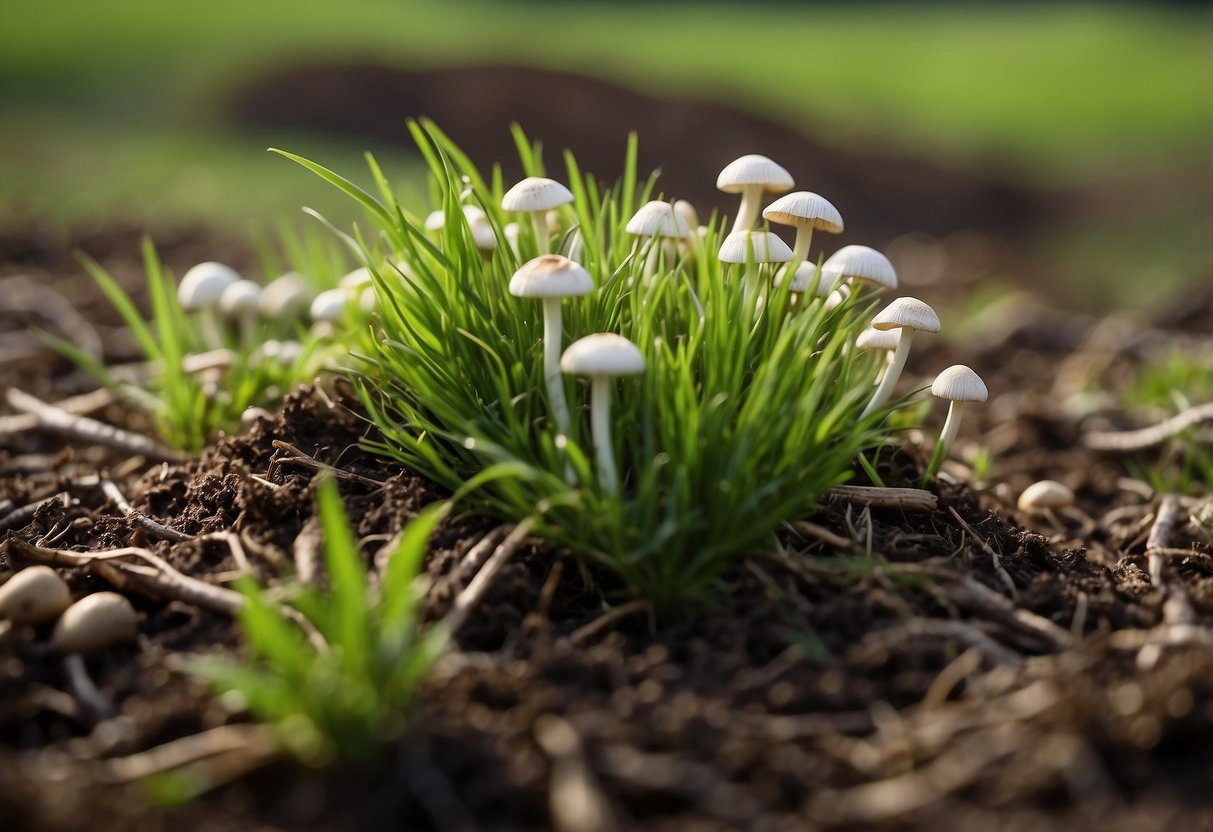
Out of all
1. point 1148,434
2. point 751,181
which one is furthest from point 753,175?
point 1148,434

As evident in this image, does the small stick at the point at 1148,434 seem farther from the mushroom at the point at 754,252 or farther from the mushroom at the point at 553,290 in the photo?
the mushroom at the point at 553,290

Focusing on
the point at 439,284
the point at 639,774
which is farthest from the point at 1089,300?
the point at 639,774

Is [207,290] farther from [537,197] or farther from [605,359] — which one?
[605,359]

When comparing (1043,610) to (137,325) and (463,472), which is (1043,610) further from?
(137,325)

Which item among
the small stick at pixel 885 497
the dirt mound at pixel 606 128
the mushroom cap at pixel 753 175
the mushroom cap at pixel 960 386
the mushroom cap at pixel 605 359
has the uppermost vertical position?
the mushroom cap at pixel 753 175

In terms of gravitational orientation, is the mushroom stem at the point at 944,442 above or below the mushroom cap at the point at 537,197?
below

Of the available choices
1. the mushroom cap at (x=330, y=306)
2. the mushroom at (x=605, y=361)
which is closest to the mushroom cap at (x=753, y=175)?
the mushroom at (x=605, y=361)

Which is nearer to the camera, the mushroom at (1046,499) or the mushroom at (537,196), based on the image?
the mushroom at (537,196)
